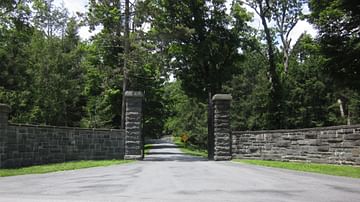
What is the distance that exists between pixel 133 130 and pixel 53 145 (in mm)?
4027

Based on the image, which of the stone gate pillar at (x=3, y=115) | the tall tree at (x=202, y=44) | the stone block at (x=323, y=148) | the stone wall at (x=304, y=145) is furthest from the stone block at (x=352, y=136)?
the tall tree at (x=202, y=44)

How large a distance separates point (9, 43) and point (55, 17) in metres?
7.57

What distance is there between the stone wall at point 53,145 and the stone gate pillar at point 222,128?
4431mm

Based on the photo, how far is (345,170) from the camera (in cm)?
1338

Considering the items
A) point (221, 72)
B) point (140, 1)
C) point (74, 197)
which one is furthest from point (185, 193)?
point (221, 72)

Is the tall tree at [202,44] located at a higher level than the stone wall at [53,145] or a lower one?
higher

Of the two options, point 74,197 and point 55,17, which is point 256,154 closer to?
point 74,197

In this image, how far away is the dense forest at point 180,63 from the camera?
2495cm

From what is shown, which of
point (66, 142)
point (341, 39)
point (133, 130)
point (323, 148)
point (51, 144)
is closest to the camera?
point (323, 148)

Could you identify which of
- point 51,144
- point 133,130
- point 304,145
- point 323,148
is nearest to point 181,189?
point 323,148

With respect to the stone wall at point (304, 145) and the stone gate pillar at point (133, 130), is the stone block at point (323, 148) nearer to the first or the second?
the stone wall at point (304, 145)

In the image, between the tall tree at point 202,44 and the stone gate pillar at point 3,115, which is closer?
the stone gate pillar at point 3,115

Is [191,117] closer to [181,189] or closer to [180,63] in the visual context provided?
[180,63]

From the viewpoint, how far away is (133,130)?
20.9m
